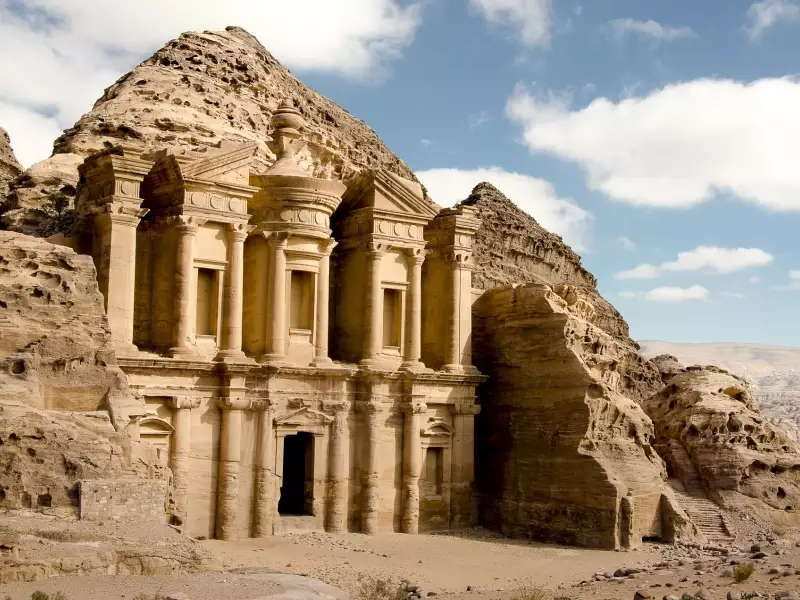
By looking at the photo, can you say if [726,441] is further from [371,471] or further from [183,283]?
[183,283]

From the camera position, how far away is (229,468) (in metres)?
26.9

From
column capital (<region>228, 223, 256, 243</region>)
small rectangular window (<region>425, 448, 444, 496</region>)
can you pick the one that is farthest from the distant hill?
column capital (<region>228, 223, 256, 243</region>)

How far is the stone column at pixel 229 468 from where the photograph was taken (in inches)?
1046

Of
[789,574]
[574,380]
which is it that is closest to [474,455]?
[574,380]

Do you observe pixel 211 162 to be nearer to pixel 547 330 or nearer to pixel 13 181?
pixel 13 181

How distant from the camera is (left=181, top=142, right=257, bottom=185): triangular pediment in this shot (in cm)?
2728

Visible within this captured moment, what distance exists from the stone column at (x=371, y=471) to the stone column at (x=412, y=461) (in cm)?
94

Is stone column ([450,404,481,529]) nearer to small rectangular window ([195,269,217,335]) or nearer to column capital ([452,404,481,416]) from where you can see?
column capital ([452,404,481,416])

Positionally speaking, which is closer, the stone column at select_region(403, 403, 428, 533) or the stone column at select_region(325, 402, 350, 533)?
the stone column at select_region(325, 402, 350, 533)

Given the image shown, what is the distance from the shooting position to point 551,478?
1164 inches

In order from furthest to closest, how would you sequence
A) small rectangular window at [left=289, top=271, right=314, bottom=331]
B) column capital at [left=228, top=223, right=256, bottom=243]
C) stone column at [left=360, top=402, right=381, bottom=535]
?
small rectangular window at [left=289, top=271, right=314, bottom=331]
stone column at [left=360, top=402, right=381, bottom=535]
column capital at [left=228, top=223, right=256, bottom=243]

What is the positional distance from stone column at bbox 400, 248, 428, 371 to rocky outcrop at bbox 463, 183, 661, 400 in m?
9.15

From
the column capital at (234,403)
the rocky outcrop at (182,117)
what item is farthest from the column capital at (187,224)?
the column capital at (234,403)

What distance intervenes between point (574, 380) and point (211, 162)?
11174mm
